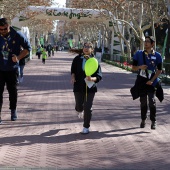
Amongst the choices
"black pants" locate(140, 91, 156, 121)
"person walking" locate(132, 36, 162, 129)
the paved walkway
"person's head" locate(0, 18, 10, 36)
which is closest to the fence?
the paved walkway

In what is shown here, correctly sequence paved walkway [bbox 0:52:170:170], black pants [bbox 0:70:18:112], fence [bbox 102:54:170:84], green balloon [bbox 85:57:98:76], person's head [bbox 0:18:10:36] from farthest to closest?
fence [bbox 102:54:170:84]
black pants [bbox 0:70:18:112]
person's head [bbox 0:18:10:36]
green balloon [bbox 85:57:98:76]
paved walkway [bbox 0:52:170:170]

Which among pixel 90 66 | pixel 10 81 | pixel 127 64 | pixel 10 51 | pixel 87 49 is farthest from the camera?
pixel 127 64

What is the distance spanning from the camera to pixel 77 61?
316 inches

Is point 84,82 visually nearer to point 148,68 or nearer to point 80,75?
point 80,75

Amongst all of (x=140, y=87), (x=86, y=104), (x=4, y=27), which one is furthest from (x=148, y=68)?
(x=4, y=27)

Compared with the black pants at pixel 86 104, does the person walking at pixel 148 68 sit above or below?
above

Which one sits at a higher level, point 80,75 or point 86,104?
point 80,75

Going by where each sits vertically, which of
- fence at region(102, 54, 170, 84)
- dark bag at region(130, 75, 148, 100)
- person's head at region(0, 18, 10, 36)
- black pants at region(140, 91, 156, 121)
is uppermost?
person's head at region(0, 18, 10, 36)

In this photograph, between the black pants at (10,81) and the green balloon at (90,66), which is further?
the black pants at (10,81)

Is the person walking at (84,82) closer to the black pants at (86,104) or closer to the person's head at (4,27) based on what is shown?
the black pants at (86,104)

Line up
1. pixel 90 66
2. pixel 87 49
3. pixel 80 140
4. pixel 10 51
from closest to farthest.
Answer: pixel 80 140
pixel 90 66
pixel 87 49
pixel 10 51

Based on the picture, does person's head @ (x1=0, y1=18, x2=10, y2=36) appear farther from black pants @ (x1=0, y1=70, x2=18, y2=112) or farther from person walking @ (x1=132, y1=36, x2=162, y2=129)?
person walking @ (x1=132, y1=36, x2=162, y2=129)

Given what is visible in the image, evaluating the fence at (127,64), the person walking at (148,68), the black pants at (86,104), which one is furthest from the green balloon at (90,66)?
the fence at (127,64)

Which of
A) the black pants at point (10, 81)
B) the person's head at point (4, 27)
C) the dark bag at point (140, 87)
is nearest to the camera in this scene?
the person's head at point (4, 27)
